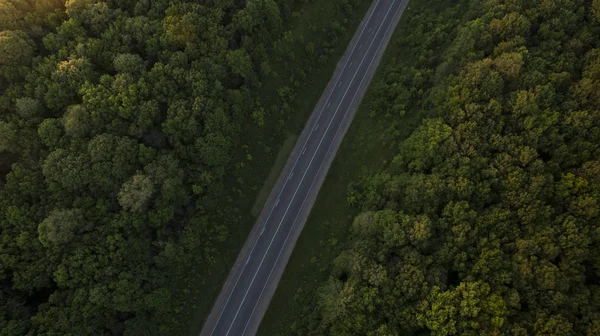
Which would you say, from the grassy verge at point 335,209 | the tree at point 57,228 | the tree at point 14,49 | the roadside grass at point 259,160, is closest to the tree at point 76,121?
the tree at point 14,49

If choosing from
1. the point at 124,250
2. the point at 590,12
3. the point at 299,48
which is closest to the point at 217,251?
the point at 124,250

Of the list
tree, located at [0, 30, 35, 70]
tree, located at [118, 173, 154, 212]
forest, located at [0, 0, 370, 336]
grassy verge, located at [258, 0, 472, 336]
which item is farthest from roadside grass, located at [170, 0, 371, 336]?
tree, located at [0, 30, 35, 70]

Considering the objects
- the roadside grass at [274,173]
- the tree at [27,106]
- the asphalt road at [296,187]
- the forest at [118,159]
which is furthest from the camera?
the roadside grass at [274,173]

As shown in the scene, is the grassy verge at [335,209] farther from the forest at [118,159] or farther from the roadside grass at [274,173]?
the forest at [118,159]

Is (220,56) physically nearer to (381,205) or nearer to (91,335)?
(381,205)

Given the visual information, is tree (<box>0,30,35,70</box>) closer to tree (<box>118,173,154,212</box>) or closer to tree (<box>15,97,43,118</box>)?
tree (<box>15,97,43,118</box>)

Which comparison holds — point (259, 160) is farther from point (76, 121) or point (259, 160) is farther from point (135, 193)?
point (76, 121)
